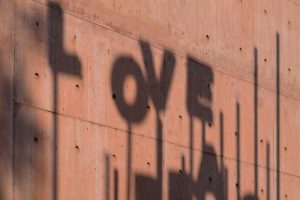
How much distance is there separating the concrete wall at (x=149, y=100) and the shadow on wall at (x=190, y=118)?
1 centimetres

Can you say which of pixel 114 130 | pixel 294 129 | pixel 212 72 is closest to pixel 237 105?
pixel 212 72

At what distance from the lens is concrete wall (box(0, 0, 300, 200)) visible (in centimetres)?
945

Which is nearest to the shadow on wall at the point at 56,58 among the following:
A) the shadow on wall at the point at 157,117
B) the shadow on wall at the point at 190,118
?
the shadow on wall at the point at 157,117

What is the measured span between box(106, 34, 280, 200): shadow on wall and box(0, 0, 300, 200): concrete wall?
0.01 metres

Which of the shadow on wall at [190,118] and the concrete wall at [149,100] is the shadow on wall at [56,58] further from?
the shadow on wall at [190,118]

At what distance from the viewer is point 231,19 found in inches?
519

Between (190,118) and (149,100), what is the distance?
89 cm

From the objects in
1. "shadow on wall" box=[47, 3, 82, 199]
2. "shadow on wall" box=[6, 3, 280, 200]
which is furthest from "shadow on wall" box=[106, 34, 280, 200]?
"shadow on wall" box=[47, 3, 82, 199]

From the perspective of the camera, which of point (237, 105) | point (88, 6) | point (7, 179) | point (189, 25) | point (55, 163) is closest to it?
point (7, 179)

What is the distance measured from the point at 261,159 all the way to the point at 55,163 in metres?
4.62

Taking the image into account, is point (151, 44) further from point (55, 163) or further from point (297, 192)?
point (297, 192)

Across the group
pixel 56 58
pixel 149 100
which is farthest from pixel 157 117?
pixel 56 58

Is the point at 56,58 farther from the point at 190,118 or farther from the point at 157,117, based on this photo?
the point at 190,118

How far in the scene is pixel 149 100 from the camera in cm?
1117
